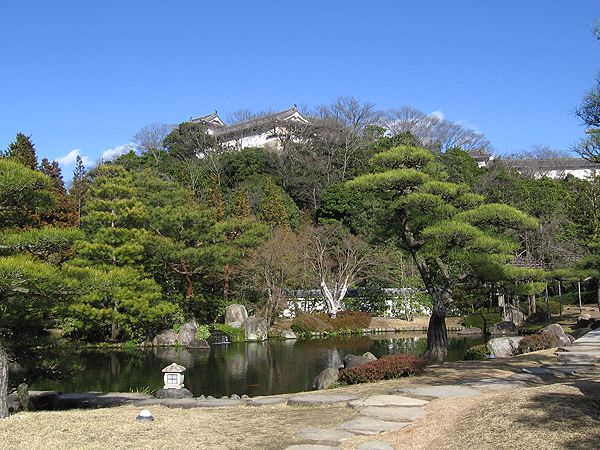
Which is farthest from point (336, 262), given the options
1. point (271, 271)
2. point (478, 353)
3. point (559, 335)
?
point (478, 353)

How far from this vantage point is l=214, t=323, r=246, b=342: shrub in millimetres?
23297

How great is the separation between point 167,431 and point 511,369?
5459 millimetres

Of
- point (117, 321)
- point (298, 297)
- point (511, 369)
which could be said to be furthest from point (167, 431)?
point (298, 297)

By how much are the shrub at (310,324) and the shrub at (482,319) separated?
6.43m

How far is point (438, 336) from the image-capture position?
10.9 m

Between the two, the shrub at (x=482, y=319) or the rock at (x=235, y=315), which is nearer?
the rock at (x=235, y=315)

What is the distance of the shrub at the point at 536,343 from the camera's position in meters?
12.4

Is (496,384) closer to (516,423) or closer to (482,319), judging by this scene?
(516,423)

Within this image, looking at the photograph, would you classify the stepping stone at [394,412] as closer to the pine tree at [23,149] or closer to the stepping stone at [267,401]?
the stepping stone at [267,401]

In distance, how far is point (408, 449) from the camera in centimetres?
472

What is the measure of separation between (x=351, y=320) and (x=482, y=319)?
588cm

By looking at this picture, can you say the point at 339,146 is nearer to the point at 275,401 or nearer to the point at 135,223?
the point at 135,223

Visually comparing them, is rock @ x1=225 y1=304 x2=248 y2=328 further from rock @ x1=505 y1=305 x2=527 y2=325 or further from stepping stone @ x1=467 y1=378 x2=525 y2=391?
stepping stone @ x1=467 y1=378 x2=525 y2=391

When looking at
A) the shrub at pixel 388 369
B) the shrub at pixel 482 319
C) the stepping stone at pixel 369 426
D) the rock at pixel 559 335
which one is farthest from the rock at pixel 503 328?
the stepping stone at pixel 369 426
